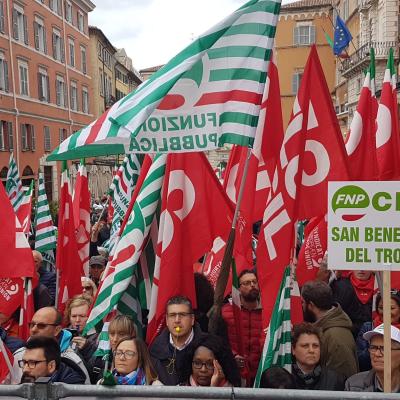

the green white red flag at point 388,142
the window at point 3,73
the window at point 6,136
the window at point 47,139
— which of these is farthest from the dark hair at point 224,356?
the window at point 47,139

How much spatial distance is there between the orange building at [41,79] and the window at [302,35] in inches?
663

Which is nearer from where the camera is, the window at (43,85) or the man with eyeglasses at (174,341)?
the man with eyeglasses at (174,341)

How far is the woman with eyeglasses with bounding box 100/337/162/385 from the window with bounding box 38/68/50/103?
3187cm

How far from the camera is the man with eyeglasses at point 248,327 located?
14.6 feet

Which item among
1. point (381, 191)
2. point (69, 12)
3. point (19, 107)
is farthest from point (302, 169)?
point (69, 12)

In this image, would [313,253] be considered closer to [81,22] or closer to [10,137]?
[10,137]

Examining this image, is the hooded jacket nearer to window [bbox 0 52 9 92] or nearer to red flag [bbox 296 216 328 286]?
red flag [bbox 296 216 328 286]

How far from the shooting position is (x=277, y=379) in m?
3.30

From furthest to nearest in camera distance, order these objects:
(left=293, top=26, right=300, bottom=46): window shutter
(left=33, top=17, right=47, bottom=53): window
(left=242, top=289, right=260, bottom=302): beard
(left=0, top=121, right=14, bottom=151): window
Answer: (left=293, top=26, right=300, bottom=46): window shutter < (left=33, top=17, right=47, bottom=53): window < (left=0, top=121, right=14, bottom=151): window < (left=242, top=289, right=260, bottom=302): beard

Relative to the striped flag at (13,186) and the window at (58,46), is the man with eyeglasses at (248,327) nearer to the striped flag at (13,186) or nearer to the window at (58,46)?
the striped flag at (13,186)

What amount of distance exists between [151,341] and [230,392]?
7.47 ft

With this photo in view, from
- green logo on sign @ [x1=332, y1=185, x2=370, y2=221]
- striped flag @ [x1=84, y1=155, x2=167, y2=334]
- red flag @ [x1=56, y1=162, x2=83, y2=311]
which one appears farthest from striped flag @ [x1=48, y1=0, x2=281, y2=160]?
red flag @ [x1=56, y1=162, x2=83, y2=311]

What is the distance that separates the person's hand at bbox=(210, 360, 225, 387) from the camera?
134 inches

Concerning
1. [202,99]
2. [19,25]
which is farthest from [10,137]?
[202,99]
